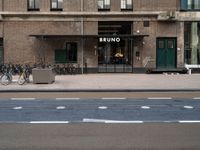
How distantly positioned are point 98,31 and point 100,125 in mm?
29147

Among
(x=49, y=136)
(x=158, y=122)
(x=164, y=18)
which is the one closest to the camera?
(x=49, y=136)

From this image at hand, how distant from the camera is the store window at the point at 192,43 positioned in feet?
139

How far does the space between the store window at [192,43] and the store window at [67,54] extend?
9163mm

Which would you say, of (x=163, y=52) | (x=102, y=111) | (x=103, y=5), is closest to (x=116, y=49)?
(x=103, y=5)

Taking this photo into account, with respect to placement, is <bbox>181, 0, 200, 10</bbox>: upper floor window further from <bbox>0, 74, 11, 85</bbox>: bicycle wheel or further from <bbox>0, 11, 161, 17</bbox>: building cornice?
<bbox>0, 74, 11, 85</bbox>: bicycle wheel

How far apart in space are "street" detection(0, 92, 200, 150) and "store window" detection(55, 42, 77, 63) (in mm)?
22549

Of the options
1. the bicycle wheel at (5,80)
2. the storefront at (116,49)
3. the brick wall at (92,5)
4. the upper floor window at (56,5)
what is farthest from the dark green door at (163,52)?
the bicycle wheel at (5,80)

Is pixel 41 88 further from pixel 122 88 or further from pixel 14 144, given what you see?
pixel 14 144

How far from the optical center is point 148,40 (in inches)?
1650

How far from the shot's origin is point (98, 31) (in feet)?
137

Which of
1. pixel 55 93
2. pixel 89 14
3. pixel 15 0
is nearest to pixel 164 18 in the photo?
pixel 89 14

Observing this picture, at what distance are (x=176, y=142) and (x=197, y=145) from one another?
516 mm

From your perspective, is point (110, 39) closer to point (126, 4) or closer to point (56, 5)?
point (126, 4)

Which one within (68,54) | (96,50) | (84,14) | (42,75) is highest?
(84,14)
